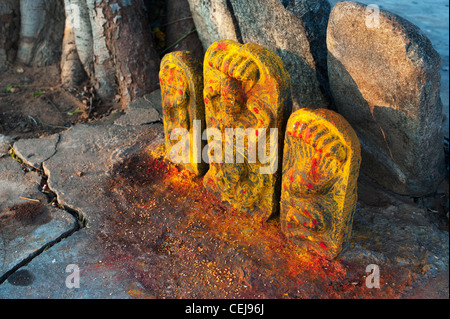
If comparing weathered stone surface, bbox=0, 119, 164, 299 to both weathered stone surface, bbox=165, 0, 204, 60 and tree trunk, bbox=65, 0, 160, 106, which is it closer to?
tree trunk, bbox=65, 0, 160, 106

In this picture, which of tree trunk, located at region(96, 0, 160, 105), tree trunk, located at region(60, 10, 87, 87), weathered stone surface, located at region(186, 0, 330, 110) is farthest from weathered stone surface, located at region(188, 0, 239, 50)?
tree trunk, located at region(60, 10, 87, 87)

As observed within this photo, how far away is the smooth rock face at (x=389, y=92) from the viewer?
103 inches

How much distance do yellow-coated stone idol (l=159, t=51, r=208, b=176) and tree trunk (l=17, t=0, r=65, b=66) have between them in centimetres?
235

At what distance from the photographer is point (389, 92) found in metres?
2.84

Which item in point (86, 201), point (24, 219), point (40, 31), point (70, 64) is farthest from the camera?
point (40, 31)

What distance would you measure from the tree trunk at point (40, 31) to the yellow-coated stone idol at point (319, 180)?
11.5 feet

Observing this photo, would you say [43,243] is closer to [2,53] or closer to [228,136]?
[228,136]

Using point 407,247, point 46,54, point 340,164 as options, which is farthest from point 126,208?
point 46,54

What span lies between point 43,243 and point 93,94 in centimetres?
223

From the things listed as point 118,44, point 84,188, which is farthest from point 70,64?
point 84,188

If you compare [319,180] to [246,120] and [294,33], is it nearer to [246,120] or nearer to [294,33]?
[246,120]

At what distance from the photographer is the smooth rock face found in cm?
260

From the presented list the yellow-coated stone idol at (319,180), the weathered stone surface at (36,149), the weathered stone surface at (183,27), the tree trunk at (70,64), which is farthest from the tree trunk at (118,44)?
the yellow-coated stone idol at (319,180)

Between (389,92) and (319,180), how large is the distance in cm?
81
